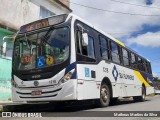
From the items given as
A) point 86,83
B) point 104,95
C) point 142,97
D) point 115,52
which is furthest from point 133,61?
point 86,83

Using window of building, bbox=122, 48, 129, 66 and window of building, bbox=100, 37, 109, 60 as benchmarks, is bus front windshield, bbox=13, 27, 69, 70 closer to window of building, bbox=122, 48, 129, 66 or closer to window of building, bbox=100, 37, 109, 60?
window of building, bbox=100, 37, 109, 60

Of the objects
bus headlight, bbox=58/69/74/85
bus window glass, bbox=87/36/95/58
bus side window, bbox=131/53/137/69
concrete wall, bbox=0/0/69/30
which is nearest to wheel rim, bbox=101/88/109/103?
bus window glass, bbox=87/36/95/58

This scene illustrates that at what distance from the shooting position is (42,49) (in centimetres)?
949

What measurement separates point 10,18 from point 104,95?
339 inches

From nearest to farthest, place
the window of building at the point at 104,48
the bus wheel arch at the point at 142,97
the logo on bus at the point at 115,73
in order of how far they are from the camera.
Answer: the window of building at the point at 104,48, the logo on bus at the point at 115,73, the bus wheel arch at the point at 142,97

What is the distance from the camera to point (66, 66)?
8.88 metres

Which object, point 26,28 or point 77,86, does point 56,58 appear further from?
point 26,28

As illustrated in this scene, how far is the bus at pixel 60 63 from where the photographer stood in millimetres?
8883

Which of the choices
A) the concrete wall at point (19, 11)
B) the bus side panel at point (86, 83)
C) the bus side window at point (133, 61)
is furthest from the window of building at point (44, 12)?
the bus side panel at point (86, 83)

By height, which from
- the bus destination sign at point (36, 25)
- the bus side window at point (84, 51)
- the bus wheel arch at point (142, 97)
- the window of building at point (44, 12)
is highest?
the window of building at point (44, 12)

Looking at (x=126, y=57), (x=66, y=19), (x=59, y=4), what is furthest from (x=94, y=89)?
(x=59, y=4)

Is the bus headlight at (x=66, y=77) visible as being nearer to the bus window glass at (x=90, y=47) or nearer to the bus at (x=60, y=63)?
the bus at (x=60, y=63)

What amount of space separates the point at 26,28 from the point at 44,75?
2320 millimetres

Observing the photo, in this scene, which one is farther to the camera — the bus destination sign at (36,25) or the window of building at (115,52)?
the window of building at (115,52)
